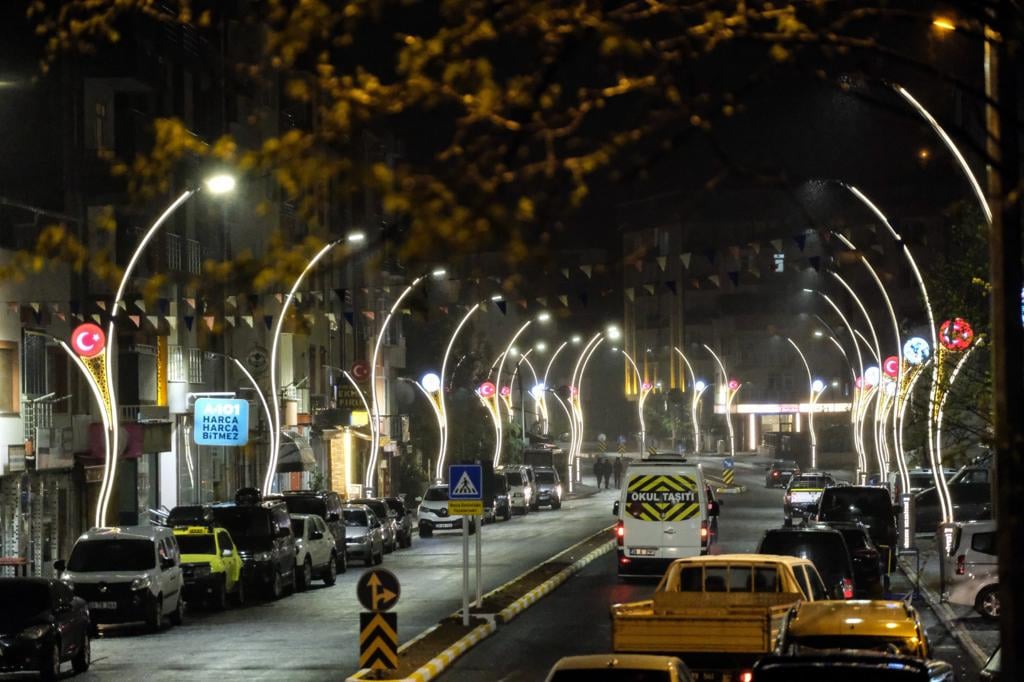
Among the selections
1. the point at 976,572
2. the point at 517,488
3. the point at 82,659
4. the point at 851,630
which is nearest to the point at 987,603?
the point at 976,572

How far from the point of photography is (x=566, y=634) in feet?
92.6

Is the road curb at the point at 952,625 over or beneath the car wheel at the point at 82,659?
beneath

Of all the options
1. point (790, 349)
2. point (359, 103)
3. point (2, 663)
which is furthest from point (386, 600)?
point (790, 349)

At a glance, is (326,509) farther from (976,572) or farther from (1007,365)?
(1007,365)

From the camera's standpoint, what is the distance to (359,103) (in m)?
7.56

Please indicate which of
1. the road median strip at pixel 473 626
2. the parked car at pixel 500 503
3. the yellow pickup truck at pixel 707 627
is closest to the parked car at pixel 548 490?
the parked car at pixel 500 503

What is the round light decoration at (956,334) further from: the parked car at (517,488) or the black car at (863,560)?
the parked car at (517,488)

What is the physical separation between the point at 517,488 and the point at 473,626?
154ft

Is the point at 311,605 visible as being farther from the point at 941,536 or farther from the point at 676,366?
the point at 676,366

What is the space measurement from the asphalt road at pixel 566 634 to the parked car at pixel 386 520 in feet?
23.9

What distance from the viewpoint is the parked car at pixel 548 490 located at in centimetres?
8206

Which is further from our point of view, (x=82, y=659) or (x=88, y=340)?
(x=88, y=340)

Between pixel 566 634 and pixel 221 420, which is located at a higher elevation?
pixel 221 420

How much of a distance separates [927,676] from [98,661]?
16645mm
